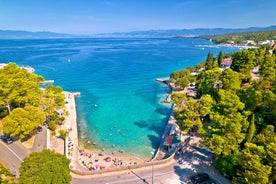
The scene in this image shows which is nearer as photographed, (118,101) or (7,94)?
(7,94)

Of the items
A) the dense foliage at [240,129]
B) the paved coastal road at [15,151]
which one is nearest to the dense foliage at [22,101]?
the paved coastal road at [15,151]

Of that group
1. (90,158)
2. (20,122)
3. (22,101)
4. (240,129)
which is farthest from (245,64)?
(22,101)

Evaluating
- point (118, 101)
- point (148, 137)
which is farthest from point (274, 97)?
point (118, 101)

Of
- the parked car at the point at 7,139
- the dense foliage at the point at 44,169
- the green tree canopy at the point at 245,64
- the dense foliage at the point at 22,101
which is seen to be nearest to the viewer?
the dense foliage at the point at 44,169

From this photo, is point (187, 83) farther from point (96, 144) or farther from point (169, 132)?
point (96, 144)

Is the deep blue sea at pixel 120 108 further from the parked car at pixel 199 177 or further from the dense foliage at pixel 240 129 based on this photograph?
the parked car at pixel 199 177

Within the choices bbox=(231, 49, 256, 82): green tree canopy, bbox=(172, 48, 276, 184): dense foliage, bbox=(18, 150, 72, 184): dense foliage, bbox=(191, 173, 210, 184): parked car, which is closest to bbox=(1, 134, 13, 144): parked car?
bbox=(18, 150, 72, 184): dense foliage
